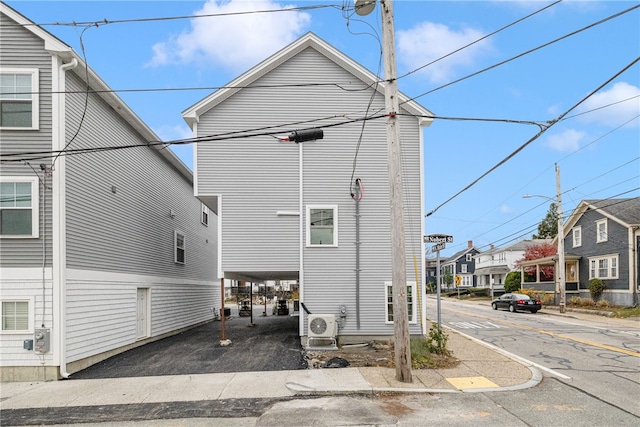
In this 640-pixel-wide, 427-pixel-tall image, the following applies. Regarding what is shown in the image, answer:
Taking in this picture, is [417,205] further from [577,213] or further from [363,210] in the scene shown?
[577,213]

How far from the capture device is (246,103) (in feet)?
47.8

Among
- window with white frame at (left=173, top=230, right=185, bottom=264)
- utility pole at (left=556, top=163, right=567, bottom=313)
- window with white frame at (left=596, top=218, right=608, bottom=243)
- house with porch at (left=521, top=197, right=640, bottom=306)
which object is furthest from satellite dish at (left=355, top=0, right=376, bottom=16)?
window with white frame at (left=596, top=218, right=608, bottom=243)

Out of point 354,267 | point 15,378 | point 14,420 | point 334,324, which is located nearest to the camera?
point 14,420

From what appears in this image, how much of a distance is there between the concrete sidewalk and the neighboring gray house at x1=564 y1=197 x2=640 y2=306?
2080cm

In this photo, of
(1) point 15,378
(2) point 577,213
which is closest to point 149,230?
(1) point 15,378

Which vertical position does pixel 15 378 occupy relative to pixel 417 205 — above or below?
below

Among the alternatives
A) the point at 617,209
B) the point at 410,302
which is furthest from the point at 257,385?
the point at 617,209

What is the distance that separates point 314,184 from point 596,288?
2356 centimetres

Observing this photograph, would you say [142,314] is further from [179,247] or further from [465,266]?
[465,266]

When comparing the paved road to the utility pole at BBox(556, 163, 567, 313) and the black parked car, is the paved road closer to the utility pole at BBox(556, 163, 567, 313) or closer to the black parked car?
the utility pole at BBox(556, 163, 567, 313)

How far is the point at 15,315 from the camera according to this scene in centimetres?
1059

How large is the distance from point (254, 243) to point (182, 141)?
3.97m

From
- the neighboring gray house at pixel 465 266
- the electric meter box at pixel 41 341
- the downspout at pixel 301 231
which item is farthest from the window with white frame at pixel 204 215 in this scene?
the neighboring gray house at pixel 465 266

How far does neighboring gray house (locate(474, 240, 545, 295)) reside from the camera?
61.1 metres
